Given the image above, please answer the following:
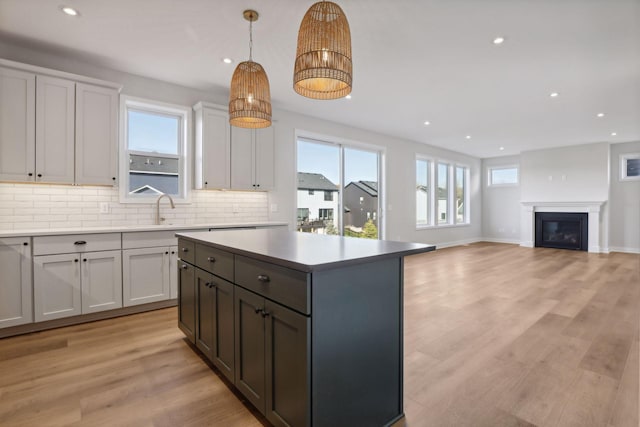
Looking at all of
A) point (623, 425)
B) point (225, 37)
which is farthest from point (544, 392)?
point (225, 37)

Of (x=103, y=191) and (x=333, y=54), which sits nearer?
(x=333, y=54)

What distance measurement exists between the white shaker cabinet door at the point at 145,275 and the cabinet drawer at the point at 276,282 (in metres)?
2.07

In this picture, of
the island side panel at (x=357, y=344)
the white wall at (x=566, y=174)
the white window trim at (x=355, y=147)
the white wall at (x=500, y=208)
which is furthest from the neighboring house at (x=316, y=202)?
the white wall at (x=500, y=208)

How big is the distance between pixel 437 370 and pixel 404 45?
9.48ft

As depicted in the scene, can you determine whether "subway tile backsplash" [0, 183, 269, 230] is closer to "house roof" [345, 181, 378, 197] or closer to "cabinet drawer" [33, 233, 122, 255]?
"cabinet drawer" [33, 233, 122, 255]

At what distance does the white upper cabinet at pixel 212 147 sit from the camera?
409 centimetres

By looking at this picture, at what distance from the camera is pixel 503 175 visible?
997 cm

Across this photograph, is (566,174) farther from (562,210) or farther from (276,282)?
(276,282)

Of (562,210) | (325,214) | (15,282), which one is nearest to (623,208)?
(562,210)

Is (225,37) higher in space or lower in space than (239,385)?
higher

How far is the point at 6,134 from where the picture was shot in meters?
2.95

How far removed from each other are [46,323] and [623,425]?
430 centimetres

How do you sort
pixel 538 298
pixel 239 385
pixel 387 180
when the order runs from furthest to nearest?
1. pixel 387 180
2. pixel 538 298
3. pixel 239 385

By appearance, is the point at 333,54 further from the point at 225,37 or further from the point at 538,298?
the point at 538,298
